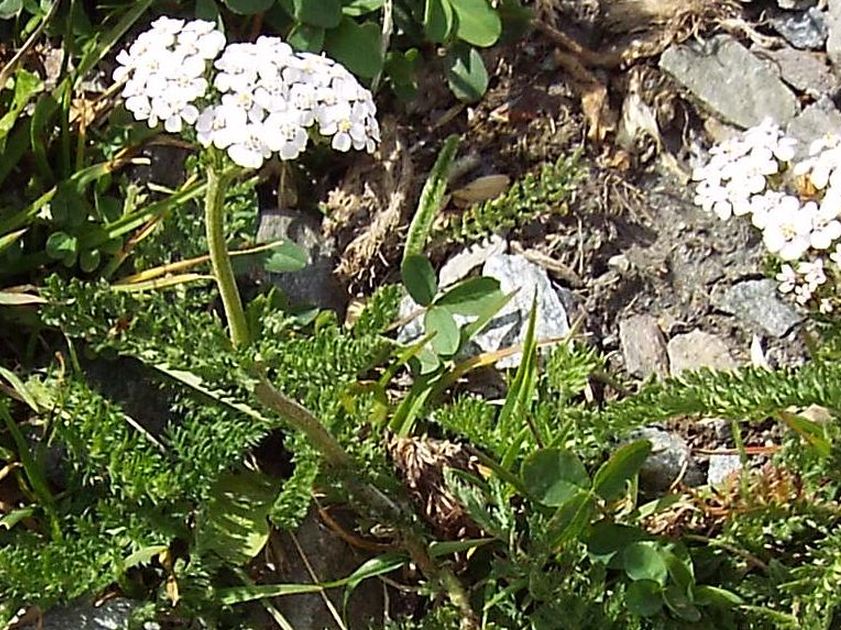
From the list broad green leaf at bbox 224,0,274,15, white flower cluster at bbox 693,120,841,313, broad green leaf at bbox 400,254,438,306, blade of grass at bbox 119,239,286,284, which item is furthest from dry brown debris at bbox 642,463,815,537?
broad green leaf at bbox 224,0,274,15

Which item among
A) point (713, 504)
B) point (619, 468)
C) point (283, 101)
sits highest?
point (283, 101)

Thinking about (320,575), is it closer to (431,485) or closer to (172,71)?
(431,485)

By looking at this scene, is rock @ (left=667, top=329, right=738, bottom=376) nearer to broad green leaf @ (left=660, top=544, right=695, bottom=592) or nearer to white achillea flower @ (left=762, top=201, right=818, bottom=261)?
broad green leaf @ (left=660, top=544, right=695, bottom=592)

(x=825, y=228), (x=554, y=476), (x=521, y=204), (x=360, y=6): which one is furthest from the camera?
(x=360, y=6)

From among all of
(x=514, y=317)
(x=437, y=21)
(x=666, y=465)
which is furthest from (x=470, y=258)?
(x=666, y=465)

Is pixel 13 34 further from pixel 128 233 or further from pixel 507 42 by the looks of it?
pixel 507 42

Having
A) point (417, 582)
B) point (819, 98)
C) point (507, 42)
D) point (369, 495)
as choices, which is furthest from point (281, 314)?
point (819, 98)
